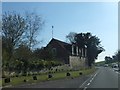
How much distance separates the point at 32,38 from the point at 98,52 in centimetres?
5695

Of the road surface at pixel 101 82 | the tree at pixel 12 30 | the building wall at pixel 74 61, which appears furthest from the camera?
the building wall at pixel 74 61

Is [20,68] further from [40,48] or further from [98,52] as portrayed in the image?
[98,52]

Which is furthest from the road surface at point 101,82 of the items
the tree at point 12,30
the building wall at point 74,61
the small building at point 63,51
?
the building wall at point 74,61

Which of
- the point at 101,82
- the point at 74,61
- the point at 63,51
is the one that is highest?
the point at 63,51

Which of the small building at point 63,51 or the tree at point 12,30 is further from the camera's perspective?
the small building at point 63,51

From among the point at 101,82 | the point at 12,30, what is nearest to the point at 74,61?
the point at 12,30

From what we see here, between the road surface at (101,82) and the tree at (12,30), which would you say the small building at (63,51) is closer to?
the tree at (12,30)

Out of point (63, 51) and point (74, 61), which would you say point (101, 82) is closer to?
point (63, 51)

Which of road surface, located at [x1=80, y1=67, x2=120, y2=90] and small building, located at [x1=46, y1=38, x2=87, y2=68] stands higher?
small building, located at [x1=46, y1=38, x2=87, y2=68]

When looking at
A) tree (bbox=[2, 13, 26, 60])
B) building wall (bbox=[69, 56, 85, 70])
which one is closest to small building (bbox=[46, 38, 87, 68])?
building wall (bbox=[69, 56, 85, 70])

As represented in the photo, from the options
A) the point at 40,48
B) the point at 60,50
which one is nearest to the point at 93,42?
the point at 60,50

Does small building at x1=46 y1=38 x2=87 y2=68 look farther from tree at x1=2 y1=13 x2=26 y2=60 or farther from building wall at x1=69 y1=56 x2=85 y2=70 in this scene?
Answer: tree at x1=2 y1=13 x2=26 y2=60

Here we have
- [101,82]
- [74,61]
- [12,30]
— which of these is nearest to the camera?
[101,82]

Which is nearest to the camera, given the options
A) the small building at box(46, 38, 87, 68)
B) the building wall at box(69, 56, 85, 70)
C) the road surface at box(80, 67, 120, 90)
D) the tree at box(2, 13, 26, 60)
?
the road surface at box(80, 67, 120, 90)
